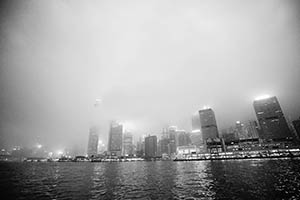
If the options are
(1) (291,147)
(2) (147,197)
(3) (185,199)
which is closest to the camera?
(3) (185,199)

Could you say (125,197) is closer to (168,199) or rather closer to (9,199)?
(168,199)

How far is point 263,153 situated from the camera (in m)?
193

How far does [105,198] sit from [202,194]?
19231 millimetres

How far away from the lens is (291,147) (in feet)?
603

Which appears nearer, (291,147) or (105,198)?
(105,198)

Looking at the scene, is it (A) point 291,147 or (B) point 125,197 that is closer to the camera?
(B) point 125,197

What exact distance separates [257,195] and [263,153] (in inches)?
8435

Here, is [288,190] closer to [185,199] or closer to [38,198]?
[185,199]

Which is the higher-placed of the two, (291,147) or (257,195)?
(291,147)

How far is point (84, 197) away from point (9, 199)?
45.2 feet

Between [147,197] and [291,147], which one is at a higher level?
[291,147]

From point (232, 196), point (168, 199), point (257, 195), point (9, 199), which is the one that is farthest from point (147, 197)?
point (9, 199)

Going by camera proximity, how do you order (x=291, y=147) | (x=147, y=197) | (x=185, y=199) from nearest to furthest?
(x=185, y=199) → (x=147, y=197) → (x=291, y=147)

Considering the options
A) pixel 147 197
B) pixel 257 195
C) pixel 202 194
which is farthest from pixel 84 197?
pixel 257 195
